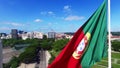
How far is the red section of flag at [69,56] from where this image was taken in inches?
189

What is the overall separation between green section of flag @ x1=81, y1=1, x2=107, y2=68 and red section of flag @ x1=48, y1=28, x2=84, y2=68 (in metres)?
0.12

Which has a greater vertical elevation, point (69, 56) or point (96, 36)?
point (96, 36)

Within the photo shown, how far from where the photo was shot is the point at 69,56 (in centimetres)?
486

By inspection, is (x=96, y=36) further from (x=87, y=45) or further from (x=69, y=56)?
(x=69, y=56)

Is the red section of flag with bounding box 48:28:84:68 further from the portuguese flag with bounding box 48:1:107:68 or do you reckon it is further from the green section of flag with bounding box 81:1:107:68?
the green section of flag with bounding box 81:1:107:68

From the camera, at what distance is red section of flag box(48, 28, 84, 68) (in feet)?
15.8

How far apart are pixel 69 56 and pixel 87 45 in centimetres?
36

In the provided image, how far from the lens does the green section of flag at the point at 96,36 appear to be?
16.0 ft

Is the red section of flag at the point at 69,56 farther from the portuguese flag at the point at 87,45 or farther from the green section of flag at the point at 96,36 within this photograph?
the green section of flag at the point at 96,36

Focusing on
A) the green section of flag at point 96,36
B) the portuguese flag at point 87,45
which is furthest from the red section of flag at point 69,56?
the green section of flag at point 96,36

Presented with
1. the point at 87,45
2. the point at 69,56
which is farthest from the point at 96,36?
the point at 69,56

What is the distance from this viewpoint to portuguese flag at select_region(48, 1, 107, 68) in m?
4.83

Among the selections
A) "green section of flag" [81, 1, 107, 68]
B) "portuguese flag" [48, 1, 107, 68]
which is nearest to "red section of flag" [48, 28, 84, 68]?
"portuguese flag" [48, 1, 107, 68]

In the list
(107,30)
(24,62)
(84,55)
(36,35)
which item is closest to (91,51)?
(84,55)
